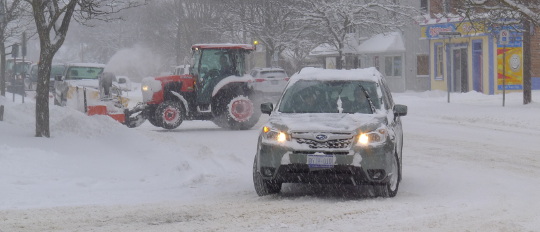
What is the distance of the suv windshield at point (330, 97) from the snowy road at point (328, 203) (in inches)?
40.7

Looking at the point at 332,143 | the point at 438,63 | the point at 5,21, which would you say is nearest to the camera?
the point at 332,143

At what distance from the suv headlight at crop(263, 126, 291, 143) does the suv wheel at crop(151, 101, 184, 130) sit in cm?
1304

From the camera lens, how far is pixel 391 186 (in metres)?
10.3

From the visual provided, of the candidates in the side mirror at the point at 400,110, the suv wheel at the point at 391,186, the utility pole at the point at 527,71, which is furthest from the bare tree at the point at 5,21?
A: the suv wheel at the point at 391,186

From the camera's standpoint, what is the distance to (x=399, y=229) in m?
8.08

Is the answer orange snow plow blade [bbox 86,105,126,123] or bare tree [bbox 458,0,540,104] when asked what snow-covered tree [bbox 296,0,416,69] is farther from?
orange snow plow blade [bbox 86,105,126,123]

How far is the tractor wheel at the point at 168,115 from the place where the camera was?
2317 cm

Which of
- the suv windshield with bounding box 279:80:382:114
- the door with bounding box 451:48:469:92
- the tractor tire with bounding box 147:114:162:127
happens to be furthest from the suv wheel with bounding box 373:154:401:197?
the door with bounding box 451:48:469:92

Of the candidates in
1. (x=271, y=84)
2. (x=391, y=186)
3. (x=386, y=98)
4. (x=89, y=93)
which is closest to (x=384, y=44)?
(x=271, y=84)

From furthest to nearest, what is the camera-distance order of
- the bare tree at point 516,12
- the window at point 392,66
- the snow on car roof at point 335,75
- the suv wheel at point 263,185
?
the window at point 392,66 → the bare tree at point 516,12 → the snow on car roof at point 335,75 → the suv wheel at point 263,185

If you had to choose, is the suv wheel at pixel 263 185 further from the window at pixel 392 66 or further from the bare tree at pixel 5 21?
the window at pixel 392 66

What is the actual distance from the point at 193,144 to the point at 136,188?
700 centimetres

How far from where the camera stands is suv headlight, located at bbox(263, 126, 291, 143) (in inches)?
399

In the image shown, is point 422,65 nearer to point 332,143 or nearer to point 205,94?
point 205,94
